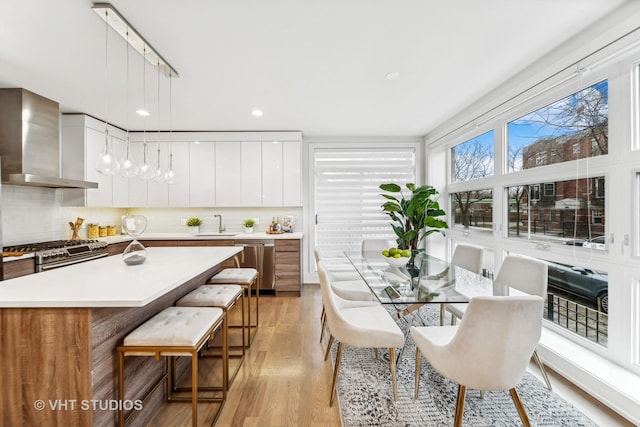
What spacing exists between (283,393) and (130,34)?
8.82 feet

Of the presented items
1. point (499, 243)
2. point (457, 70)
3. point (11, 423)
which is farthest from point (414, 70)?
point (11, 423)

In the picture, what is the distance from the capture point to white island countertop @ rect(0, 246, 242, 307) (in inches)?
50.0

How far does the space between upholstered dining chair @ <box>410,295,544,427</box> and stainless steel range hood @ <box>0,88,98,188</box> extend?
3.98 metres

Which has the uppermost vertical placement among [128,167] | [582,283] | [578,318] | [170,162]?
[170,162]

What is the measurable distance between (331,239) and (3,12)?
4.26m

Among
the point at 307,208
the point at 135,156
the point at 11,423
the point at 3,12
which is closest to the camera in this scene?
the point at 11,423

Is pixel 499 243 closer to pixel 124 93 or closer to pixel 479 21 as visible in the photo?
pixel 479 21

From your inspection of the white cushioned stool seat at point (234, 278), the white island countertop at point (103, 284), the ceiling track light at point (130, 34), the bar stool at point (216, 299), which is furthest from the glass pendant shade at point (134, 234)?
the ceiling track light at point (130, 34)

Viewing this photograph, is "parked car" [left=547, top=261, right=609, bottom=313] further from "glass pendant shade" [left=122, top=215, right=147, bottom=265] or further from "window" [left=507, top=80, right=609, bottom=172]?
"glass pendant shade" [left=122, top=215, right=147, bottom=265]

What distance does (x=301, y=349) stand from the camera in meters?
2.64

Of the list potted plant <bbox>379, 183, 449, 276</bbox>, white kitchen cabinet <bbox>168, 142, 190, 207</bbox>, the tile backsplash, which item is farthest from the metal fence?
white kitchen cabinet <bbox>168, 142, 190, 207</bbox>

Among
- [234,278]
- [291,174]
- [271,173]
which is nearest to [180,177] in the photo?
[271,173]

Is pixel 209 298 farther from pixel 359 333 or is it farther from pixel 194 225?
pixel 194 225

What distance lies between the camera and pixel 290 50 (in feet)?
7.45
